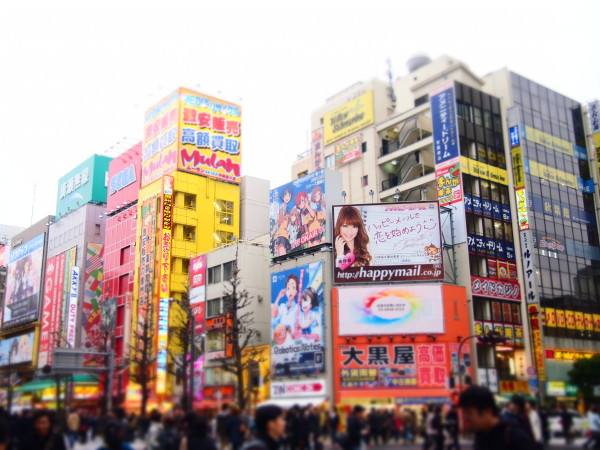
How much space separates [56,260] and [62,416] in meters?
43.4

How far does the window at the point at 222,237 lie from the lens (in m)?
60.0

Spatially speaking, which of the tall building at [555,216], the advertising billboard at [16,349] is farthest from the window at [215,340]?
the advertising billboard at [16,349]

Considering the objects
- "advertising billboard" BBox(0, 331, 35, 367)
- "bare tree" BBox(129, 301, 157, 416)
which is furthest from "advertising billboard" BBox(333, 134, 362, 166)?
"advertising billboard" BBox(0, 331, 35, 367)

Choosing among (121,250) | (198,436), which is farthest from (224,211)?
(198,436)

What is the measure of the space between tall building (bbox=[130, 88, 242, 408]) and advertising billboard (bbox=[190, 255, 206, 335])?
135cm

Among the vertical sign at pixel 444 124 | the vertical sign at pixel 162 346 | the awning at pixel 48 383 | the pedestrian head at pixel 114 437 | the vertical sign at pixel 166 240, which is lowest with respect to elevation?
the pedestrian head at pixel 114 437

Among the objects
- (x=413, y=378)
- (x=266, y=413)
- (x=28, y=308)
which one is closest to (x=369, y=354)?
(x=413, y=378)

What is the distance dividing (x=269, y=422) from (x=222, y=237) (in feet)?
180

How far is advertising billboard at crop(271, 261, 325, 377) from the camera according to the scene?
44156mm

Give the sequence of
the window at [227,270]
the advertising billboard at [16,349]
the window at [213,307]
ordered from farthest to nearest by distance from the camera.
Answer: the advertising billboard at [16,349], the window at [227,270], the window at [213,307]

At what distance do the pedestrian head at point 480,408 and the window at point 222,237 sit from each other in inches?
2159

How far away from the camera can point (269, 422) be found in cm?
689

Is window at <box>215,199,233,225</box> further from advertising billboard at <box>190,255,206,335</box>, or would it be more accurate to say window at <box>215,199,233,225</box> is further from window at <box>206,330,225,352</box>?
window at <box>206,330,225,352</box>

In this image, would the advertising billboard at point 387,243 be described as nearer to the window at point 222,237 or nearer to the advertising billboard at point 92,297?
the window at point 222,237
